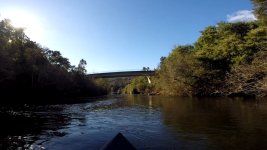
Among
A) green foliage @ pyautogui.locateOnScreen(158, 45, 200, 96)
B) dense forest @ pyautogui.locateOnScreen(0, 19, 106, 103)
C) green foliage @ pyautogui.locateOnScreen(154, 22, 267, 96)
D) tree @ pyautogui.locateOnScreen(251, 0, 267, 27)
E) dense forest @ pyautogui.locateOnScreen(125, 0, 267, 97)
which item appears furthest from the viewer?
green foliage @ pyautogui.locateOnScreen(158, 45, 200, 96)

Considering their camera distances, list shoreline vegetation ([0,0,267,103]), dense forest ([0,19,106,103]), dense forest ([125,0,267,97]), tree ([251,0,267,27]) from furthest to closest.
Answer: dense forest ([125,0,267,97]) < shoreline vegetation ([0,0,267,103]) < dense forest ([0,19,106,103]) < tree ([251,0,267,27])

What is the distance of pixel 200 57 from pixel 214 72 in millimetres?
6013

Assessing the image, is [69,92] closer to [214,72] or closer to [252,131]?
[214,72]

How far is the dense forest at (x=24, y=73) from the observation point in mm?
52344

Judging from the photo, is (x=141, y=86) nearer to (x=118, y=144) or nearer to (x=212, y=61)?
(x=212, y=61)

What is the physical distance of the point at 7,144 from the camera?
16328 mm

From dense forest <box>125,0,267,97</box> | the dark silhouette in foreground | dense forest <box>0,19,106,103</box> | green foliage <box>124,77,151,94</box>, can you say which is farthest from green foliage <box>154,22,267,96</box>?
the dark silhouette in foreground

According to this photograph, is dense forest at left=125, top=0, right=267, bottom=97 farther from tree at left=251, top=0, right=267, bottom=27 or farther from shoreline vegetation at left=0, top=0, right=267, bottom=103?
tree at left=251, top=0, right=267, bottom=27

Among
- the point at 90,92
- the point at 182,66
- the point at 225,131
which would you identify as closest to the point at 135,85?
the point at 90,92

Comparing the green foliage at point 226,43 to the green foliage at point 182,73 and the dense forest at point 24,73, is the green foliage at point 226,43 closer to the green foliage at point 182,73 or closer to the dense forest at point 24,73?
the green foliage at point 182,73

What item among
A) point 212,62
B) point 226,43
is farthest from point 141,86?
point 226,43

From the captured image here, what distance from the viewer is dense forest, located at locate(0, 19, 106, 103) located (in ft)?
172

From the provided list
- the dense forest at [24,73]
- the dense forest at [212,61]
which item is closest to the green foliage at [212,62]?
the dense forest at [212,61]

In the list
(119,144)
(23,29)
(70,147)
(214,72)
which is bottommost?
(70,147)
